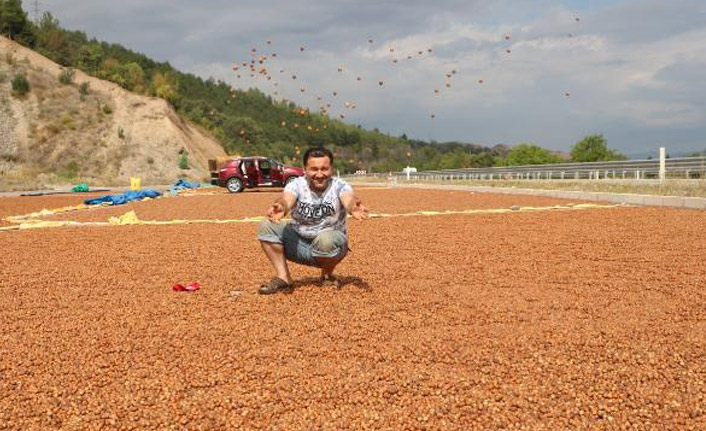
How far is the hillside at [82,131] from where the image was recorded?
52.5m

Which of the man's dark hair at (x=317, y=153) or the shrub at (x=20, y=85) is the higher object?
the shrub at (x=20, y=85)

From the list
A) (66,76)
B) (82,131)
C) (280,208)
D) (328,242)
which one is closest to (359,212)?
(328,242)

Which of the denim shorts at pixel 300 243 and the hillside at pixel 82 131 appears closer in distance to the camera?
the denim shorts at pixel 300 243

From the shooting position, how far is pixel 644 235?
9672 millimetres

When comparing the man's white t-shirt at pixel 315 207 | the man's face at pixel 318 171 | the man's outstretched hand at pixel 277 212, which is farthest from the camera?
the man's white t-shirt at pixel 315 207

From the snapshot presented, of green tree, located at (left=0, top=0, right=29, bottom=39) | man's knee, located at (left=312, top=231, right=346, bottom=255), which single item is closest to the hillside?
green tree, located at (left=0, top=0, right=29, bottom=39)

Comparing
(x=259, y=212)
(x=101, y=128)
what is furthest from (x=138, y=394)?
(x=101, y=128)

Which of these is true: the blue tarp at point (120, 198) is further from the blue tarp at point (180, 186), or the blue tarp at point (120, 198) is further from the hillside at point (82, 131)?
the hillside at point (82, 131)

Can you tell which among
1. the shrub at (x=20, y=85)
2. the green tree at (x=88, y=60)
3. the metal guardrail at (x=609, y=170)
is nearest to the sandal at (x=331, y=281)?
the metal guardrail at (x=609, y=170)

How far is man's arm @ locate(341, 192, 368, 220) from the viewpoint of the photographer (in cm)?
534

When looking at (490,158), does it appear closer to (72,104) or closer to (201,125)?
(201,125)

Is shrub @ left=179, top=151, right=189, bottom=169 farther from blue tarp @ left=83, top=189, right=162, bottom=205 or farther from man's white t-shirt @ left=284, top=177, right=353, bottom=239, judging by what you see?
man's white t-shirt @ left=284, top=177, right=353, bottom=239

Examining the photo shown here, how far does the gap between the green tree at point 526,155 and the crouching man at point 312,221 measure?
9220 cm

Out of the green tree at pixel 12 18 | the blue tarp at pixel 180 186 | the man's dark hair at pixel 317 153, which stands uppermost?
the green tree at pixel 12 18
